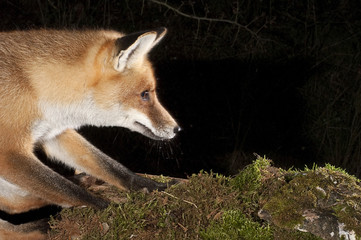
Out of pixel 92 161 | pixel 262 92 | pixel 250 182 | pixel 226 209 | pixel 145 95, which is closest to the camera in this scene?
pixel 226 209

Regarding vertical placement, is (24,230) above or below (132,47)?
below

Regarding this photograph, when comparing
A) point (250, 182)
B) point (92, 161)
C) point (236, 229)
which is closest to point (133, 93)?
point (92, 161)

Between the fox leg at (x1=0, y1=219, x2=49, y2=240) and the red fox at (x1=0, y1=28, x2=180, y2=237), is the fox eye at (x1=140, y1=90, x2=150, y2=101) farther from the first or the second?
the fox leg at (x1=0, y1=219, x2=49, y2=240)

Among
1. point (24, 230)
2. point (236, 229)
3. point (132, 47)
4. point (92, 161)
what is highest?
point (132, 47)

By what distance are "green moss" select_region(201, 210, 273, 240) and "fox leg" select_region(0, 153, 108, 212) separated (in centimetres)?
62

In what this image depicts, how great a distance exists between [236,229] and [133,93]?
38.2 inches

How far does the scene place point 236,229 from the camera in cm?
196

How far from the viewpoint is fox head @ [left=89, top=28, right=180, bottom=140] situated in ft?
8.08

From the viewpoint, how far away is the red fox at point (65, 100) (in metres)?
2.35

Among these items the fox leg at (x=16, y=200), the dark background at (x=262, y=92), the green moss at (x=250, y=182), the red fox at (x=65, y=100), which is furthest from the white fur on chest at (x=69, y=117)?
the dark background at (x=262, y=92)

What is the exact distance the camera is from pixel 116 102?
2529 mm

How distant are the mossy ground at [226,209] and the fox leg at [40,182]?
63 mm

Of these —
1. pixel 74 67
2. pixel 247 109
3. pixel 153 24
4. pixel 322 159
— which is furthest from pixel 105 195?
pixel 322 159

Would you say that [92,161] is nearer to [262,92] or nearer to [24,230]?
[24,230]
